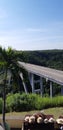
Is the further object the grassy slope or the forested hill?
the forested hill

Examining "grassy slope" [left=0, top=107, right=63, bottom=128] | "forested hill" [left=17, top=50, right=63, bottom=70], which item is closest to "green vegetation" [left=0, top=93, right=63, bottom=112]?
"grassy slope" [left=0, top=107, right=63, bottom=128]

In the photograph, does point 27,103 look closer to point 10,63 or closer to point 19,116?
point 19,116

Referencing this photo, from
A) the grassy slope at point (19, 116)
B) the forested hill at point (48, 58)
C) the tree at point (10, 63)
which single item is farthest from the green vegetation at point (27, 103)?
the forested hill at point (48, 58)

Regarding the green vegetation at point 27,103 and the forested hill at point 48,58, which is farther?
the forested hill at point 48,58

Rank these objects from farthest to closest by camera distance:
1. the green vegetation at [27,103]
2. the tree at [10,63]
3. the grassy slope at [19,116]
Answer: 1. the green vegetation at [27,103]
2. the grassy slope at [19,116]
3. the tree at [10,63]

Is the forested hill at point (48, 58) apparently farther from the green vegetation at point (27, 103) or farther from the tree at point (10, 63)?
the tree at point (10, 63)

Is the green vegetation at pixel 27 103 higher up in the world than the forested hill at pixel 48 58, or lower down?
higher up

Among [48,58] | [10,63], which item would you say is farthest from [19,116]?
[48,58]

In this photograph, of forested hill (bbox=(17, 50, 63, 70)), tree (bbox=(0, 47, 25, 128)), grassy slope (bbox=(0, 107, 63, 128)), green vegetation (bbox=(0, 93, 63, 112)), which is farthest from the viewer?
forested hill (bbox=(17, 50, 63, 70))

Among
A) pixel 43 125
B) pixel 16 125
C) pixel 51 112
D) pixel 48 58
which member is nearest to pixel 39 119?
pixel 43 125

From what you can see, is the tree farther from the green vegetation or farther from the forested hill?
the forested hill

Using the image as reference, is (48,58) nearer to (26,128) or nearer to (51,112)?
(51,112)
